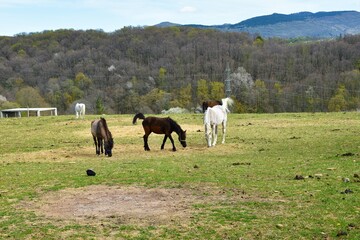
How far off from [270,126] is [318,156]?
41.3 ft

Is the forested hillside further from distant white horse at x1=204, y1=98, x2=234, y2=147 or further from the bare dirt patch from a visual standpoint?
the bare dirt patch

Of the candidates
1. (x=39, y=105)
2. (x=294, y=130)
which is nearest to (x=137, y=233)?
(x=294, y=130)

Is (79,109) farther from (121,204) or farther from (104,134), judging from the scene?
(121,204)

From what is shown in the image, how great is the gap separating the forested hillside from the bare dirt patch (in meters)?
77.4

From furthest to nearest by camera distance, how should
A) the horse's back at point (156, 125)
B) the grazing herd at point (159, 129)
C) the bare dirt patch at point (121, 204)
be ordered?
the horse's back at point (156, 125), the grazing herd at point (159, 129), the bare dirt patch at point (121, 204)

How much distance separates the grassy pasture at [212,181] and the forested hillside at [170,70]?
229 ft

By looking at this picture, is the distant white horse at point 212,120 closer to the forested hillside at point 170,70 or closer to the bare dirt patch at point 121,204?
the bare dirt patch at point 121,204

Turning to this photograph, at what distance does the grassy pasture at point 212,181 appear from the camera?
8031mm

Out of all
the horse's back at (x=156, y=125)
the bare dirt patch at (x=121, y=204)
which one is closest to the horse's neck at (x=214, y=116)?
the horse's back at (x=156, y=125)

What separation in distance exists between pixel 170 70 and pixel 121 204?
12800 cm

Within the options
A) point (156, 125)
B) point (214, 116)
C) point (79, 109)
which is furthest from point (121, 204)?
point (79, 109)

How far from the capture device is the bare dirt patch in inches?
351

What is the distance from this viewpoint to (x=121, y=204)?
995cm

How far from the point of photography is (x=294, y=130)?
2588cm
